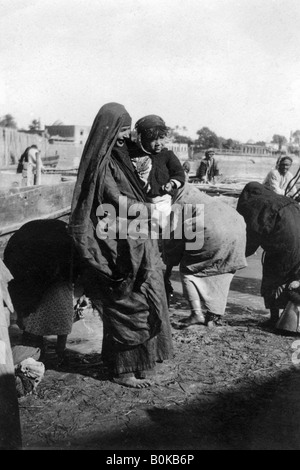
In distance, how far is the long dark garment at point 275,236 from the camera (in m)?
5.10

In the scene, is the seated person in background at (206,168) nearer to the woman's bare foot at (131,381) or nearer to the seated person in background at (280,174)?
the seated person in background at (280,174)

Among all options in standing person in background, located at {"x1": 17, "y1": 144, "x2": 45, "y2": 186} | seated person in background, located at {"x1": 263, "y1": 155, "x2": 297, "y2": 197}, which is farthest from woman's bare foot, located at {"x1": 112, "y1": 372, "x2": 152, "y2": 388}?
standing person in background, located at {"x1": 17, "y1": 144, "x2": 45, "y2": 186}

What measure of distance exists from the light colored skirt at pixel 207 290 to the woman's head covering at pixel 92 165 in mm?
1769

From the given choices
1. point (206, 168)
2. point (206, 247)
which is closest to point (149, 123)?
point (206, 247)

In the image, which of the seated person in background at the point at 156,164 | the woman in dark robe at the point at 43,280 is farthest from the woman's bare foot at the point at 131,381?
the seated person in background at the point at 156,164

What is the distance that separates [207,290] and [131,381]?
1661 mm

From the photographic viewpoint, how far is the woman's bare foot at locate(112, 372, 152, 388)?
3.71 meters

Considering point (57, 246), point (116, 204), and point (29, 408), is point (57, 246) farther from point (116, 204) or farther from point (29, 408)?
point (29, 408)

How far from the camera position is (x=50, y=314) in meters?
3.88

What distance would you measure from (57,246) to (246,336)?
2123 mm

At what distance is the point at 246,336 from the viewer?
497 cm

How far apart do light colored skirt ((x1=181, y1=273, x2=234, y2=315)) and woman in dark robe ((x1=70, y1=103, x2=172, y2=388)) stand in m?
1.34

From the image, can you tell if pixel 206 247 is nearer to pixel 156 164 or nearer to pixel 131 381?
pixel 156 164

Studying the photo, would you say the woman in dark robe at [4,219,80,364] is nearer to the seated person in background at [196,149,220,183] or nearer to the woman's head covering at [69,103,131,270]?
the woman's head covering at [69,103,131,270]
